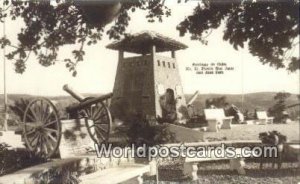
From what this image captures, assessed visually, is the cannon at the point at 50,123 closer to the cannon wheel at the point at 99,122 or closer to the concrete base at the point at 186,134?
the cannon wheel at the point at 99,122

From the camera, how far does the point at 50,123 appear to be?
7.13 meters

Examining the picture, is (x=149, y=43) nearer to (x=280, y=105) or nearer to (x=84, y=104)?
(x=84, y=104)

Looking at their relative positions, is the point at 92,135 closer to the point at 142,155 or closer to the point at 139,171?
Result: the point at 142,155

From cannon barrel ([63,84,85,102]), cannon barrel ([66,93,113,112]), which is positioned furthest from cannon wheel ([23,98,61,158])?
cannon barrel ([63,84,85,102])

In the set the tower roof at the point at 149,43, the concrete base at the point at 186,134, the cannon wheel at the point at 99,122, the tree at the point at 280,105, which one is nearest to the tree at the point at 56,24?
the tree at the point at 280,105

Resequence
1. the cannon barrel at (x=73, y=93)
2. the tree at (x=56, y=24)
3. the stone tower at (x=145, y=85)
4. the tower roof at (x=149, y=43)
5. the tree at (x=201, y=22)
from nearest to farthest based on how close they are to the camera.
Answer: the tree at (x=201, y=22) < the tree at (x=56, y=24) < the cannon barrel at (x=73, y=93) < the tower roof at (x=149, y=43) < the stone tower at (x=145, y=85)

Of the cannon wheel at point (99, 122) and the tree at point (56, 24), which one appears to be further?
the cannon wheel at point (99, 122)

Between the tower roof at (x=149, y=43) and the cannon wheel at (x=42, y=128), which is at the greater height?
the tower roof at (x=149, y=43)

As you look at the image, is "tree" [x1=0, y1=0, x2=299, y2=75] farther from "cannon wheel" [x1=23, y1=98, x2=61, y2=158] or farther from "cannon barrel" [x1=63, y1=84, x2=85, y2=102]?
"cannon barrel" [x1=63, y1=84, x2=85, y2=102]

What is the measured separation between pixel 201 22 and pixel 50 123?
436 cm

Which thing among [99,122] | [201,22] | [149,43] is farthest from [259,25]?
[149,43]

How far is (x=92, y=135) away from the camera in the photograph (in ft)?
26.3

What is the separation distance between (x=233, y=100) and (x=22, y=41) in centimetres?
1326

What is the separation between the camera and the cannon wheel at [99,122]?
8.10 meters
